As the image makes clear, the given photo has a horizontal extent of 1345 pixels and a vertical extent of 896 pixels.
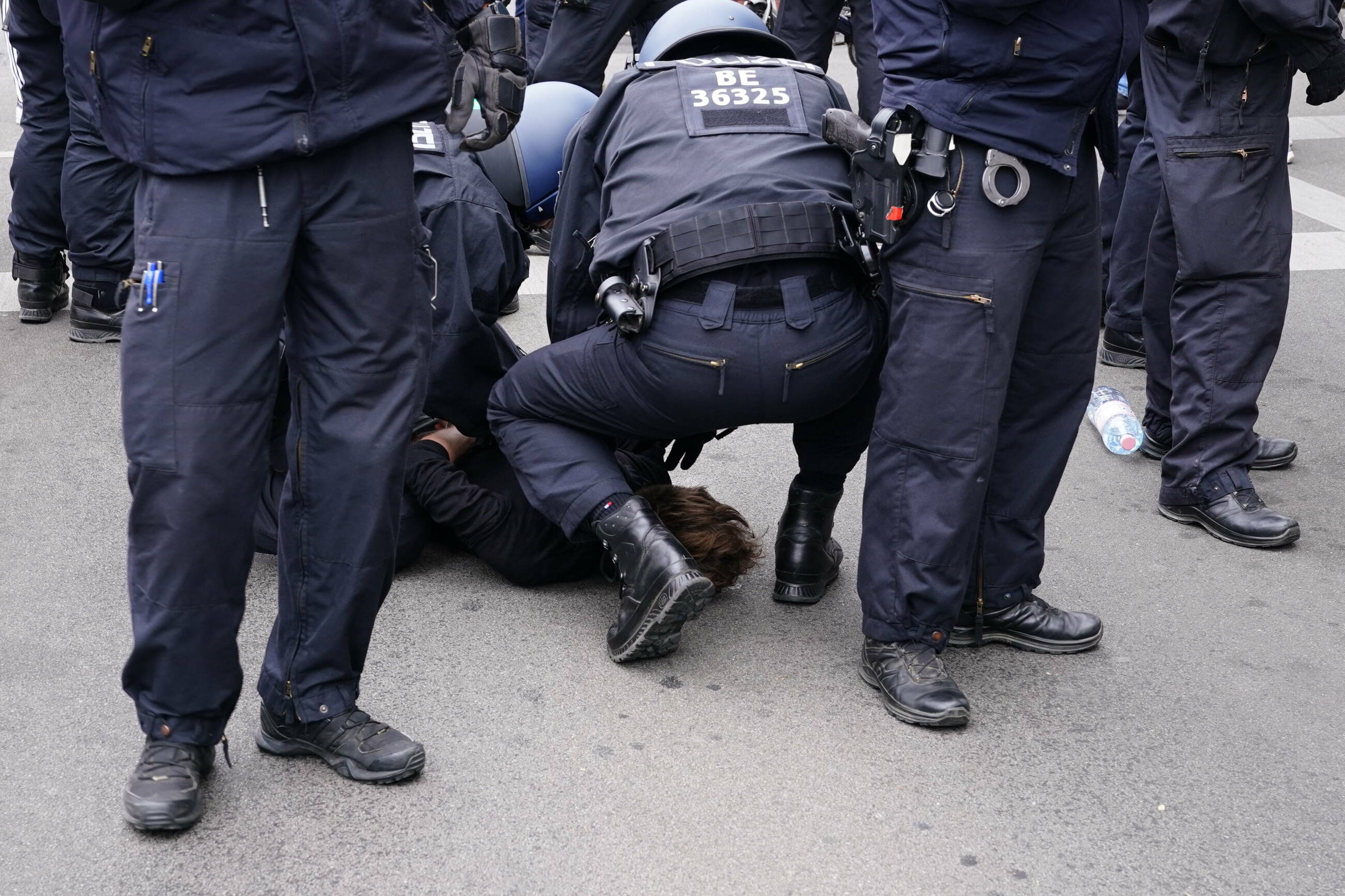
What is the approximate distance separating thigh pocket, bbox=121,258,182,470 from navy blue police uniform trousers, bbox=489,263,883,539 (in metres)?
1.06

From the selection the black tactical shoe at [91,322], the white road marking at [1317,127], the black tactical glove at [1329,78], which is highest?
the black tactical glove at [1329,78]

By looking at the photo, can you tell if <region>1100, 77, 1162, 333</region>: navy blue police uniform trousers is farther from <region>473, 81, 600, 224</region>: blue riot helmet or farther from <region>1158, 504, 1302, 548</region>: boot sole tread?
<region>473, 81, 600, 224</region>: blue riot helmet

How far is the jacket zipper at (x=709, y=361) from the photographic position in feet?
Answer: 9.82

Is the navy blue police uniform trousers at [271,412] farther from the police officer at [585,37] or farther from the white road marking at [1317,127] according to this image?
the white road marking at [1317,127]

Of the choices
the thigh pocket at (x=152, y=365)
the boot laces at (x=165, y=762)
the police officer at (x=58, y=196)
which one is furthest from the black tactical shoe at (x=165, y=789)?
the police officer at (x=58, y=196)

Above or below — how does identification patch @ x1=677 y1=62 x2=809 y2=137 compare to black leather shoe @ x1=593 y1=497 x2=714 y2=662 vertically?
above

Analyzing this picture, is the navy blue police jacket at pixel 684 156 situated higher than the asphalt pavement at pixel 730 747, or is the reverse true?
the navy blue police jacket at pixel 684 156

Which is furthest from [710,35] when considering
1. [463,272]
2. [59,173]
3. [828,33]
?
[828,33]

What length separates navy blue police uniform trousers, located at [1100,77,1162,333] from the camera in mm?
4559

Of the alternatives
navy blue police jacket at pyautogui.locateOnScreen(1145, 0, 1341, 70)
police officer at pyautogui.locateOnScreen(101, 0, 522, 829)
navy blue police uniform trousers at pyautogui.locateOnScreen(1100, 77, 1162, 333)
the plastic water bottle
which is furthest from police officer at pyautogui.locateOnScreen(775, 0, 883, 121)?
police officer at pyautogui.locateOnScreen(101, 0, 522, 829)

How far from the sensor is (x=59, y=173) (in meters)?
5.09

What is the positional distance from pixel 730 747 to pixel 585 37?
4.42 m

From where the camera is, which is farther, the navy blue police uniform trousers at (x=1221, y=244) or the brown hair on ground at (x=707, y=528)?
the navy blue police uniform trousers at (x=1221, y=244)

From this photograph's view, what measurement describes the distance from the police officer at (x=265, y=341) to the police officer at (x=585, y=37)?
13.0ft
